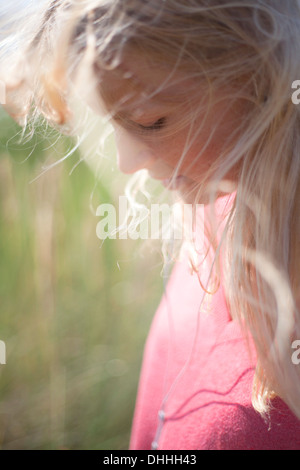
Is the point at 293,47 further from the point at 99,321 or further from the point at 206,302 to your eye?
the point at 99,321

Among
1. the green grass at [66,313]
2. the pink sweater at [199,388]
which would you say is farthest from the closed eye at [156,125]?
the green grass at [66,313]

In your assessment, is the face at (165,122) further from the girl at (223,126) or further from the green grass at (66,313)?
the green grass at (66,313)

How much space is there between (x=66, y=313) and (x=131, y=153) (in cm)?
83

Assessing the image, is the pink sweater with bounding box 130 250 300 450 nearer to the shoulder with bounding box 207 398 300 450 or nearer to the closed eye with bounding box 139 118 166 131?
the shoulder with bounding box 207 398 300 450

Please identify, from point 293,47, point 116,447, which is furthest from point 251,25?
point 116,447

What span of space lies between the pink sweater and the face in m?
0.22

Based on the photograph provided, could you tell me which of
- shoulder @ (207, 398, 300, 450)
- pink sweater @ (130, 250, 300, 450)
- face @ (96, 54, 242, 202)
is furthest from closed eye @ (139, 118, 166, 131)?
shoulder @ (207, 398, 300, 450)

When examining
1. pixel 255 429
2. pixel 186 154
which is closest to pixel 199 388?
pixel 255 429

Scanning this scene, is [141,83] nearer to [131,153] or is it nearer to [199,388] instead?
[131,153]

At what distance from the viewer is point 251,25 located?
56cm

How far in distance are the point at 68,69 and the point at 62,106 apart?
0.39ft

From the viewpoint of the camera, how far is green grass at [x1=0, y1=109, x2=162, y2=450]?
4.25 feet

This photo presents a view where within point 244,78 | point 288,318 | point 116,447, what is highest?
point 244,78

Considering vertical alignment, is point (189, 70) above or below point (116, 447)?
above
